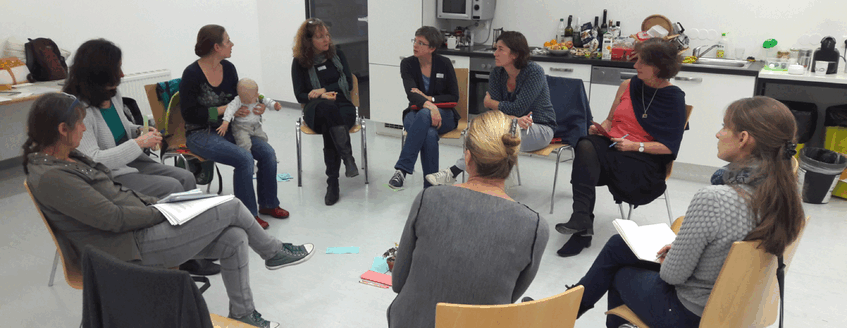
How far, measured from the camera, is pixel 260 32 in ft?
21.6

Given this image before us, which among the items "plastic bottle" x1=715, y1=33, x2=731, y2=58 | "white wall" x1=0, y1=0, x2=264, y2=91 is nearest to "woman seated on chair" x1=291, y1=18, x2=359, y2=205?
"white wall" x1=0, y1=0, x2=264, y2=91

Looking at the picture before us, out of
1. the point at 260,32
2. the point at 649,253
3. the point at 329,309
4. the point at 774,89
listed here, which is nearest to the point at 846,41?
the point at 774,89

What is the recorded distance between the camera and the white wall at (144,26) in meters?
4.64

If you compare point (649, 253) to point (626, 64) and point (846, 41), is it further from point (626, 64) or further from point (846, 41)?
point (846, 41)

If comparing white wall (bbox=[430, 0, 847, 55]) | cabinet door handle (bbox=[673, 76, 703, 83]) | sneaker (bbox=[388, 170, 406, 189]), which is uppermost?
white wall (bbox=[430, 0, 847, 55])

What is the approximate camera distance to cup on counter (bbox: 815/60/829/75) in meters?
4.21

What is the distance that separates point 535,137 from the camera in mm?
3656

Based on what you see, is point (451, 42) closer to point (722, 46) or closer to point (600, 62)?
point (600, 62)

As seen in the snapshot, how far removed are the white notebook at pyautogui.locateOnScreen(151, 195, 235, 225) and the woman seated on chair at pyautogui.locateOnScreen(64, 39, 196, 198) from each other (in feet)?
1.92

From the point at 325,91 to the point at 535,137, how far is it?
4.78ft

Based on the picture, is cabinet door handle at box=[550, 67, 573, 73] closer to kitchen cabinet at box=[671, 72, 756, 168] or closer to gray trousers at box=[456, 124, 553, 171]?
kitchen cabinet at box=[671, 72, 756, 168]

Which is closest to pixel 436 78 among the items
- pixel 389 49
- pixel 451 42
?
pixel 451 42

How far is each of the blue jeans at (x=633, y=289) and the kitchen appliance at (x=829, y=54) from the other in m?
3.04

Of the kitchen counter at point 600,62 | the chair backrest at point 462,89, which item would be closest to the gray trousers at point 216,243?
the chair backrest at point 462,89
